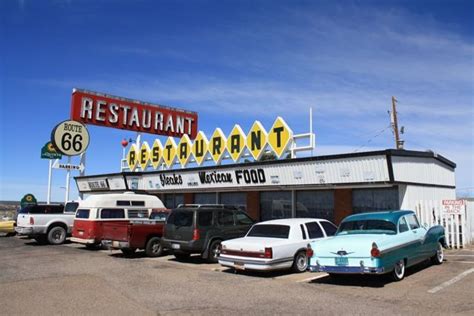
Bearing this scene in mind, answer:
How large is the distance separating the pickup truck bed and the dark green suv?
1.18 m

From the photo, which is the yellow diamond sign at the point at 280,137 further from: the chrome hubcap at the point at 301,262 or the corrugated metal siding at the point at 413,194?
the chrome hubcap at the point at 301,262

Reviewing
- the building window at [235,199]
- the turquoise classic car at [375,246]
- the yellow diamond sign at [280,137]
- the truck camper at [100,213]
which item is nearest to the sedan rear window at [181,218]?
the truck camper at [100,213]

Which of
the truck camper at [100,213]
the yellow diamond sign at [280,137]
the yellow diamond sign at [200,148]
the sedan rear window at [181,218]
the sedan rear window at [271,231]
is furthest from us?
the yellow diamond sign at [200,148]

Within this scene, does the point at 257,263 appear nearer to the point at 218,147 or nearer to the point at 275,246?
the point at 275,246

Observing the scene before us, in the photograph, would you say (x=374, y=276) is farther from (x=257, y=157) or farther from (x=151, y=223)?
(x=257, y=157)

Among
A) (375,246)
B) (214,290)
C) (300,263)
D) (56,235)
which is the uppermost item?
(375,246)

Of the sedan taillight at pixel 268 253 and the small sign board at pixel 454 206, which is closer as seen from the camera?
the sedan taillight at pixel 268 253

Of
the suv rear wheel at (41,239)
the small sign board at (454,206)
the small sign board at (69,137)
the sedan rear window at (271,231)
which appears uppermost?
the small sign board at (69,137)

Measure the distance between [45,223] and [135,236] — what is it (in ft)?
26.3

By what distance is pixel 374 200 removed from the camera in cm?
1773

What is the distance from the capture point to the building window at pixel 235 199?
76.0 feet

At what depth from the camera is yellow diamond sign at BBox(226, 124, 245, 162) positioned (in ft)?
72.4

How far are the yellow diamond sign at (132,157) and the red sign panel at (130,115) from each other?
1377 mm

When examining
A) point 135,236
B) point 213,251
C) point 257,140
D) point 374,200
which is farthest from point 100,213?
point 374,200
